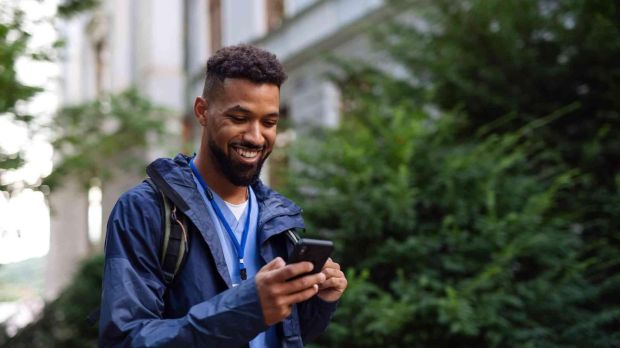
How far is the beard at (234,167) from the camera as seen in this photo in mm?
2396

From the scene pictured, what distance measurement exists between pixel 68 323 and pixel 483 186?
8.14 m

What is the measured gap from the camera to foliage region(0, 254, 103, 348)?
39.6ft

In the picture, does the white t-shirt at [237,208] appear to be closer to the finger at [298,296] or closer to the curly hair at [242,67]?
the curly hair at [242,67]

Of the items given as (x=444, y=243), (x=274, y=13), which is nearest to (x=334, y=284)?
(x=444, y=243)

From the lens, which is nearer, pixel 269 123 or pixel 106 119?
pixel 269 123

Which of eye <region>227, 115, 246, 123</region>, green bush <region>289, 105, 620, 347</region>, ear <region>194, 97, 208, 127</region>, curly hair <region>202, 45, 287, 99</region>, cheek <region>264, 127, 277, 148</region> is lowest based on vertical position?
green bush <region>289, 105, 620, 347</region>

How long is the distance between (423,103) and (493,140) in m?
1.69

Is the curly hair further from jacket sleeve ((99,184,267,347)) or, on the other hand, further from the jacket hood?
jacket sleeve ((99,184,267,347))

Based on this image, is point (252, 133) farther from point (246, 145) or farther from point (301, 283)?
point (301, 283)

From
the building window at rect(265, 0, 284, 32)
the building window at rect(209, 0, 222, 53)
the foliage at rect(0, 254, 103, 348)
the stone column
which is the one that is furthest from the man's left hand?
the stone column

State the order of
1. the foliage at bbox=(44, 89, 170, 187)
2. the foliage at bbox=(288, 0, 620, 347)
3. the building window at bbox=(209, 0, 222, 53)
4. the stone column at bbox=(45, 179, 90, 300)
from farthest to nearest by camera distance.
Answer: the stone column at bbox=(45, 179, 90, 300), the building window at bbox=(209, 0, 222, 53), the foliage at bbox=(44, 89, 170, 187), the foliage at bbox=(288, 0, 620, 347)

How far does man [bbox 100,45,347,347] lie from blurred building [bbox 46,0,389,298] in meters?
6.84

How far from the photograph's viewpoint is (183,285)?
228 centimetres

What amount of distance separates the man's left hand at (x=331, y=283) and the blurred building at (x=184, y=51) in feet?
22.7
